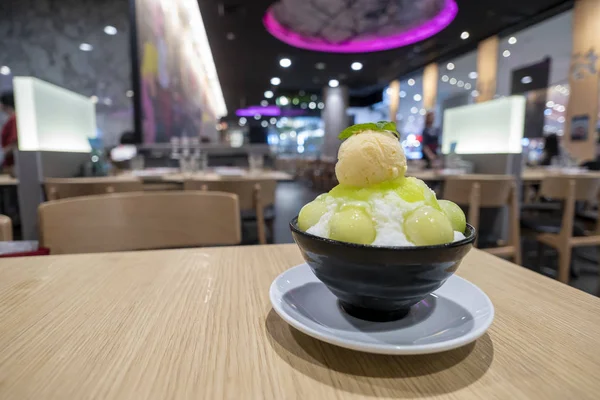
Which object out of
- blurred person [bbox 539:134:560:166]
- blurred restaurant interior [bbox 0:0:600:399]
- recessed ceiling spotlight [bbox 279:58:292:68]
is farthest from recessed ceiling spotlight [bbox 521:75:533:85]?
recessed ceiling spotlight [bbox 279:58:292:68]

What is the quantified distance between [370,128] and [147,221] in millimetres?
875

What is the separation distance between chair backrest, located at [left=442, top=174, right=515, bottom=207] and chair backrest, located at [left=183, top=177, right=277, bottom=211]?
1.19 metres

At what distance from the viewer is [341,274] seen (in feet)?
1.20

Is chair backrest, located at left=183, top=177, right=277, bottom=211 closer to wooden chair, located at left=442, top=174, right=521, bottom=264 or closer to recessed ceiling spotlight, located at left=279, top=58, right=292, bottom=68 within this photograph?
wooden chair, located at left=442, top=174, right=521, bottom=264

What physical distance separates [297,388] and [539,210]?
3.39 m

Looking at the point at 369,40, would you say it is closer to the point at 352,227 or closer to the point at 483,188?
the point at 483,188

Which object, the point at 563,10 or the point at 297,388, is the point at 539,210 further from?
the point at 563,10

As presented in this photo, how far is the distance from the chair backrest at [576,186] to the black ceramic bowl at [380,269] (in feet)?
7.71

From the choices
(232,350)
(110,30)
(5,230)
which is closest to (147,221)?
(5,230)

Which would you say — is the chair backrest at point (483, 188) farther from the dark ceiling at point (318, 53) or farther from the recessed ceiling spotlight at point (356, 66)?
the recessed ceiling spotlight at point (356, 66)

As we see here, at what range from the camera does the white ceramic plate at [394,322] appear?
33 cm

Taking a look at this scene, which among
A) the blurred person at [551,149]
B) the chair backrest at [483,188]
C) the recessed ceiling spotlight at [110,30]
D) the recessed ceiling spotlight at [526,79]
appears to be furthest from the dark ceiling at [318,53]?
the chair backrest at [483,188]

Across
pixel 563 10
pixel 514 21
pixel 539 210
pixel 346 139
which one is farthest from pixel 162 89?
pixel 563 10

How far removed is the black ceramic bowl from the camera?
33 centimetres
